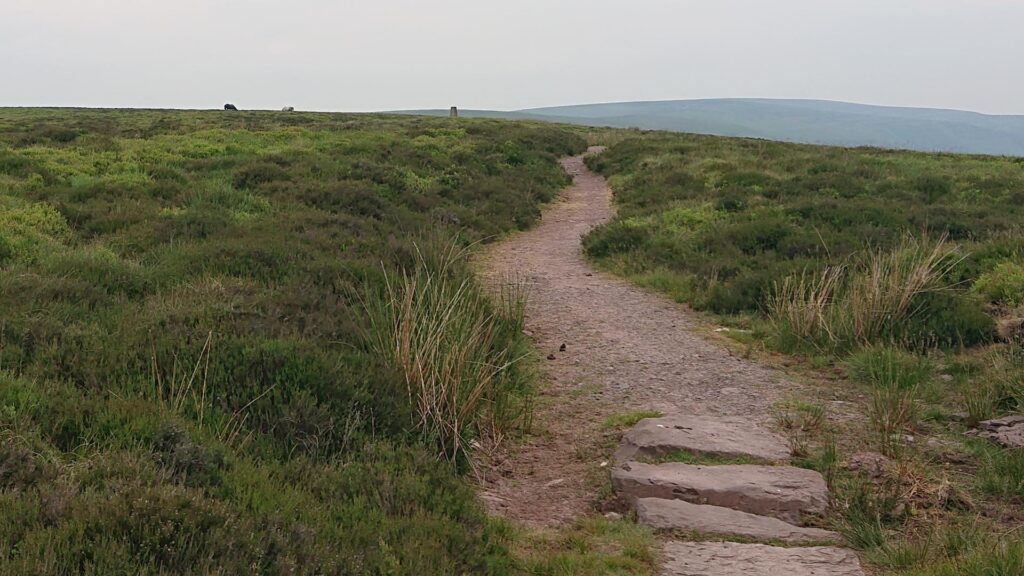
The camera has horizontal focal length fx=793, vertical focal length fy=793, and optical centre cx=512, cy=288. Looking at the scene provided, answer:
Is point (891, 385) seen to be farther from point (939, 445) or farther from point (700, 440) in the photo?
point (700, 440)

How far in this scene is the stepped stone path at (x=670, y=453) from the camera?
13.9 feet

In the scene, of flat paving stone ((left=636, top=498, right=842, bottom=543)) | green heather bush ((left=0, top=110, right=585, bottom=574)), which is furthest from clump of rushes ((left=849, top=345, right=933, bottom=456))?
green heather bush ((left=0, top=110, right=585, bottom=574))

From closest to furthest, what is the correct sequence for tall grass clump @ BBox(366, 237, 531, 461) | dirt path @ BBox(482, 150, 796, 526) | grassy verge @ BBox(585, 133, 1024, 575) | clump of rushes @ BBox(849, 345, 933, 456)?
grassy verge @ BBox(585, 133, 1024, 575) → dirt path @ BBox(482, 150, 796, 526) → tall grass clump @ BBox(366, 237, 531, 461) → clump of rushes @ BBox(849, 345, 933, 456)

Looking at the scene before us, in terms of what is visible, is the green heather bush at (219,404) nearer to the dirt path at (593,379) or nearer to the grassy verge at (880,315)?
the dirt path at (593,379)

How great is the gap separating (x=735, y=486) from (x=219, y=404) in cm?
317

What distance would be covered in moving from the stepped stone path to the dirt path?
0.01m

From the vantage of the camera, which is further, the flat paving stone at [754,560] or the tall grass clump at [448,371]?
the tall grass clump at [448,371]

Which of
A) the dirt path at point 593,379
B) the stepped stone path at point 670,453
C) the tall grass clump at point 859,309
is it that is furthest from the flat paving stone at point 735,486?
the tall grass clump at point 859,309

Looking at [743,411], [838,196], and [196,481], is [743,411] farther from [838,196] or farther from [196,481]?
[838,196]

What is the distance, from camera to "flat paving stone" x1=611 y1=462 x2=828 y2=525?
4633mm

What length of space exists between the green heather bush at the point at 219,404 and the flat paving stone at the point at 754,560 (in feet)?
2.89

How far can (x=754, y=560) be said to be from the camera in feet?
13.0

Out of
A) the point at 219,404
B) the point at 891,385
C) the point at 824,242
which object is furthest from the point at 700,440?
the point at 824,242

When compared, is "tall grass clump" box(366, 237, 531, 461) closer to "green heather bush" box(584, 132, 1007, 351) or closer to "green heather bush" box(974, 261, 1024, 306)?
"green heather bush" box(584, 132, 1007, 351)
